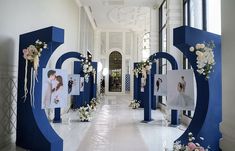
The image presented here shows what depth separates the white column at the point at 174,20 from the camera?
7828 mm

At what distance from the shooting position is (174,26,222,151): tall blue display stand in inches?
143

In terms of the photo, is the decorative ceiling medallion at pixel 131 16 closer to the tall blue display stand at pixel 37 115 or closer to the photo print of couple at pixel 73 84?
the photo print of couple at pixel 73 84

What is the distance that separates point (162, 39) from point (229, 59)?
7765mm

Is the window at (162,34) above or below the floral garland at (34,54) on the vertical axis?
above

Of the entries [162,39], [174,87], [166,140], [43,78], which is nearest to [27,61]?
[43,78]

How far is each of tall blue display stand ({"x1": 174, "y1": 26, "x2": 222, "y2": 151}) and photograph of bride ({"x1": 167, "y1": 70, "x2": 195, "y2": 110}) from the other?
0.66 metres

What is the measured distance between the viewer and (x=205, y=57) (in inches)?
140

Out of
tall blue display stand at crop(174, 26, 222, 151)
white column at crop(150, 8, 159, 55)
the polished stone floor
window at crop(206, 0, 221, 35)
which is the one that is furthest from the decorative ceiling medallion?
tall blue display stand at crop(174, 26, 222, 151)

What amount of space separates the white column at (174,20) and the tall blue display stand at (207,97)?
4097mm

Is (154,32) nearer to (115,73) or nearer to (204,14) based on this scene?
(204,14)

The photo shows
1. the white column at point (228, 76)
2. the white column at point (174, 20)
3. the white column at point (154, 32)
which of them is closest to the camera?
the white column at point (228, 76)

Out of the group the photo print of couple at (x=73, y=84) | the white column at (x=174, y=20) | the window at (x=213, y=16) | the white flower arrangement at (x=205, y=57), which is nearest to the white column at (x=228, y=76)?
the white flower arrangement at (x=205, y=57)

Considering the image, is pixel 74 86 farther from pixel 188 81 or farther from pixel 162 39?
pixel 162 39

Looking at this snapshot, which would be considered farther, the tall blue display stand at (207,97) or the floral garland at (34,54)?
the floral garland at (34,54)
